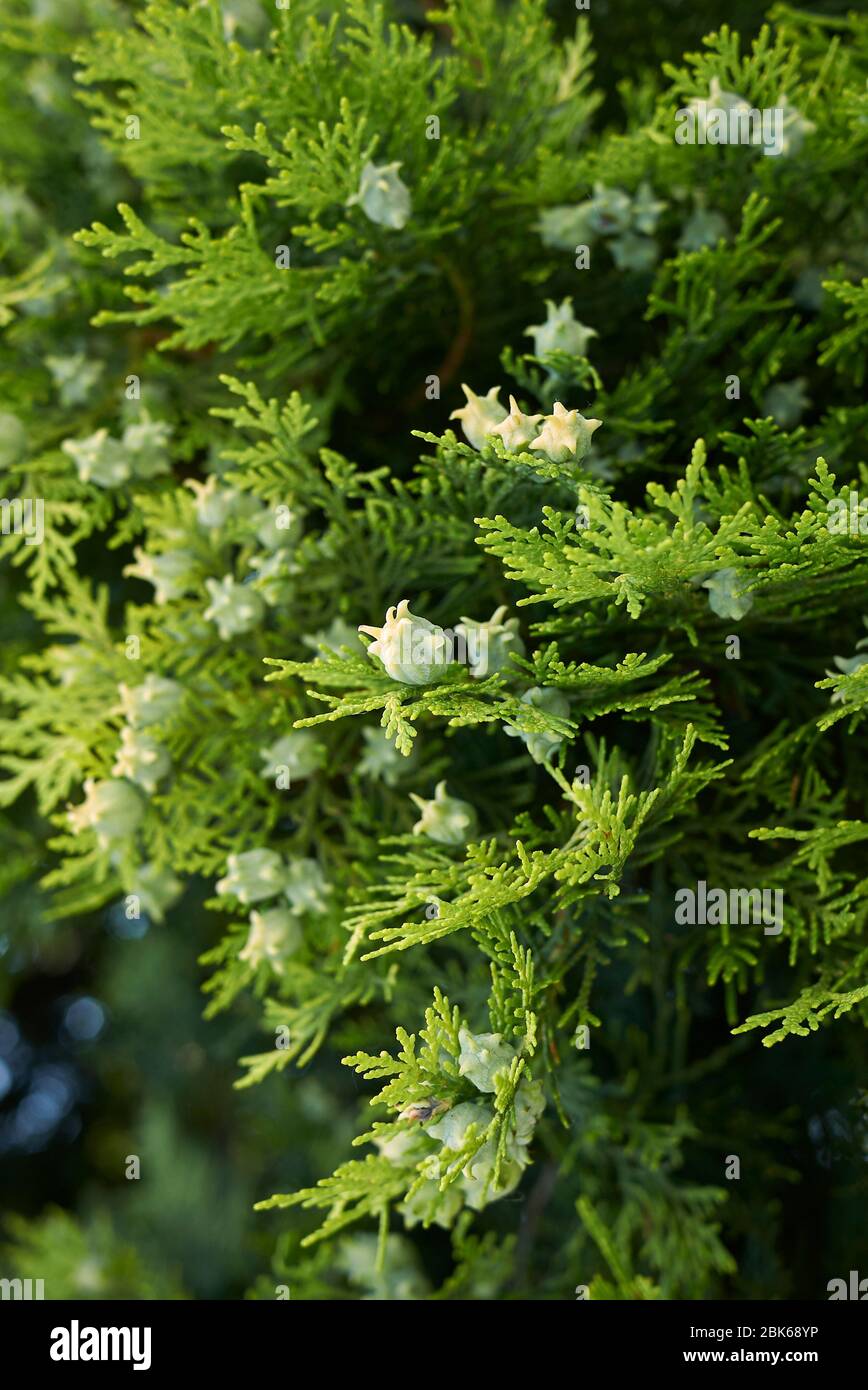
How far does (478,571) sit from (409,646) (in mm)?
181

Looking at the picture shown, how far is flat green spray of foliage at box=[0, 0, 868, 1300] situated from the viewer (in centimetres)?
56

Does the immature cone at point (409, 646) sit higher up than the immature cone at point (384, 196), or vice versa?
the immature cone at point (384, 196)

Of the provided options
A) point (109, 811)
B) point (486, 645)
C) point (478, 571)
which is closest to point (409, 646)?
point (486, 645)

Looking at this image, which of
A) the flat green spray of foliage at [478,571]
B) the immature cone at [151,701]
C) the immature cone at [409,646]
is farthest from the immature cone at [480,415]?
the immature cone at [151,701]

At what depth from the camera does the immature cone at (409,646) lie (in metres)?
0.52

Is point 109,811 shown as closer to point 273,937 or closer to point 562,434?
point 273,937

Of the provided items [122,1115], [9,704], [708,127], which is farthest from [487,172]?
[122,1115]

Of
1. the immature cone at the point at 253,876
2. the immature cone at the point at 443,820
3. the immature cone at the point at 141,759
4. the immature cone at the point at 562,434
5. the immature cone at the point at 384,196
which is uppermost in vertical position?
the immature cone at the point at 384,196

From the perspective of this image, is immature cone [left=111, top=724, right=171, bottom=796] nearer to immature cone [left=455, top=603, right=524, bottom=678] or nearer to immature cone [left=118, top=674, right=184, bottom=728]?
immature cone [left=118, top=674, right=184, bottom=728]

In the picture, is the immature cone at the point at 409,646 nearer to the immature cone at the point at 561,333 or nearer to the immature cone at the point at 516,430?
the immature cone at the point at 516,430

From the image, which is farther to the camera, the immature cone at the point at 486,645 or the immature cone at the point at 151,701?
the immature cone at the point at 151,701

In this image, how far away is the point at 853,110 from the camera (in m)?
0.64

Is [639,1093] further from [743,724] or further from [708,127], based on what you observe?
[708,127]
